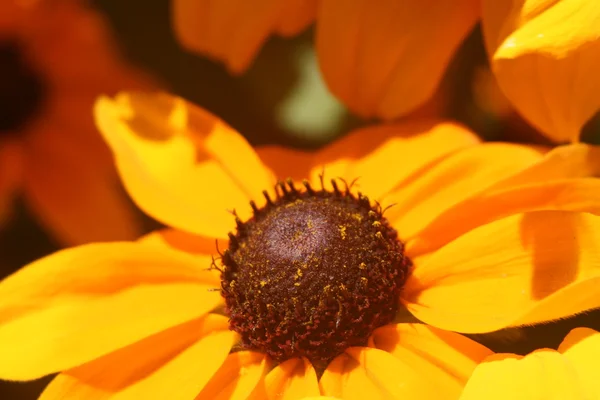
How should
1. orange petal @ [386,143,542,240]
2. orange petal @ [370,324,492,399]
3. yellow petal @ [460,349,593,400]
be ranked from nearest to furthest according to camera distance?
yellow petal @ [460,349,593,400], orange petal @ [370,324,492,399], orange petal @ [386,143,542,240]

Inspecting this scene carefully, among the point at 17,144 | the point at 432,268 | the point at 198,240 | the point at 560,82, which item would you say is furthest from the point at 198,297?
the point at 17,144

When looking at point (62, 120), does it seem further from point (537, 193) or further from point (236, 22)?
point (537, 193)

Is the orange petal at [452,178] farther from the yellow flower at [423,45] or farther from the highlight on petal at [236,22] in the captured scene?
the highlight on petal at [236,22]

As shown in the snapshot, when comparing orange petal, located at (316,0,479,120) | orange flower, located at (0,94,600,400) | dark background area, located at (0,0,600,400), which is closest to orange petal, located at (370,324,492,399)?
orange flower, located at (0,94,600,400)

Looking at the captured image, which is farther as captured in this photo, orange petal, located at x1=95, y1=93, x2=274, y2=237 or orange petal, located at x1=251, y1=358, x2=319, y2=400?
orange petal, located at x1=95, y1=93, x2=274, y2=237

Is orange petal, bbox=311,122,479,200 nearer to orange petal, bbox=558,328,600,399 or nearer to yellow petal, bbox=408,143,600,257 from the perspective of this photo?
yellow petal, bbox=408,143,600,257

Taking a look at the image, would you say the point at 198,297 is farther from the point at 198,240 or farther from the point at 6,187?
the point at 6,187

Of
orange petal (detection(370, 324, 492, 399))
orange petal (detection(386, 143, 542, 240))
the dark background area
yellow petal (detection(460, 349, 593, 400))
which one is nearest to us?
yellow petal (detection(460, 349, 593, 400))

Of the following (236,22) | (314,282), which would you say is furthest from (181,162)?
(314,282)
